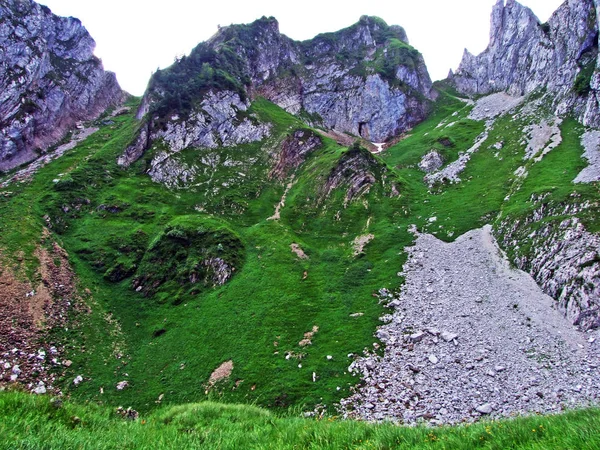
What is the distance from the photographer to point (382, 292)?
147 feet

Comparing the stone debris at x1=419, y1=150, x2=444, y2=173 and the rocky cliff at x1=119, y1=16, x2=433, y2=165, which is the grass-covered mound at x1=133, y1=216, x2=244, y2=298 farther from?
the stone debris at x1=419, y1=150, x2=444, y2=173

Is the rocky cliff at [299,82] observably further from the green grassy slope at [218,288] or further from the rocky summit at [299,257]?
the green grassy slope at [218,288]

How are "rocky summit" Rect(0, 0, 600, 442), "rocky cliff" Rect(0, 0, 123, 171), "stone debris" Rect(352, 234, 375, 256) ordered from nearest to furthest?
"rocky summit" Rect(0, 0, 600, 442) < "stone debris" Rect(352, 234, 375, 256) < "rocky cliff" Rect(0, 0, 123, 171)

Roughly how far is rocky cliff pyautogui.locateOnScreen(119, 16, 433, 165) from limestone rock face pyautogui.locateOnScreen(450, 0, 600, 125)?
31731mm

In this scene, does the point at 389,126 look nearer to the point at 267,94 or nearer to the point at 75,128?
the point at 267,94

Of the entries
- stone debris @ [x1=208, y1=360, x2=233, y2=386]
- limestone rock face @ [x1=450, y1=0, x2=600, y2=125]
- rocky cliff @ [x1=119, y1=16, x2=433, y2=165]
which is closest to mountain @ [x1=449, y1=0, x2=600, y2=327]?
limestone rock face @ [x1=450, y1=0, x2=600, y2=125]

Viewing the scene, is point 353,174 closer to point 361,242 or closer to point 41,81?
point 361,242

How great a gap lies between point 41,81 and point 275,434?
485 ft

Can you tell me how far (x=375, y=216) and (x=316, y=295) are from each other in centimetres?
2943

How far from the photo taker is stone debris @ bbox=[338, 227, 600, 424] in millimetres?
25938

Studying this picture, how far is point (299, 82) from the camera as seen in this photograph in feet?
539

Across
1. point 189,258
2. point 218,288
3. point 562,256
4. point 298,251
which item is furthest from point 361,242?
point 189,258

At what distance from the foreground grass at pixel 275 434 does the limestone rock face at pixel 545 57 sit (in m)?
91.8

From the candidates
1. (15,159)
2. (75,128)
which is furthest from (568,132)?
(75,128)
